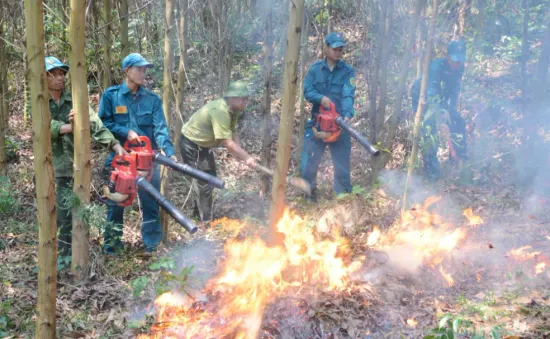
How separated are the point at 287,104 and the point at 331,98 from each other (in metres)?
3.13

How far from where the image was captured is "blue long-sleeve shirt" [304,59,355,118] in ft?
22.5

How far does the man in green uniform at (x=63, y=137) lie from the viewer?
16.5ft

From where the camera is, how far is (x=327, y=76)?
6961mm

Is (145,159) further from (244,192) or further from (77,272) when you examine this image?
(244,192)

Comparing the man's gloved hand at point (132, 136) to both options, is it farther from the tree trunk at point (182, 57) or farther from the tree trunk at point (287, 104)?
the tree trunk at point (287, 104)

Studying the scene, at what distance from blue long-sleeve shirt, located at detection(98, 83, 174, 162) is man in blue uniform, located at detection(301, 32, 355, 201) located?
228 cm

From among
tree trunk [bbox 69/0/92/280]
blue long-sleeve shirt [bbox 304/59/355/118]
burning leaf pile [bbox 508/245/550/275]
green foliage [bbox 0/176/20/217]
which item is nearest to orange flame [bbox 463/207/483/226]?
burning leaf pile [bbox 508/245/550/275]

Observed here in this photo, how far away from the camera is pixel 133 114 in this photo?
5664 millimetres

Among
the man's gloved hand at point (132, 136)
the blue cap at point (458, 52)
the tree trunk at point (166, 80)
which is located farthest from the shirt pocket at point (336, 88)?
the man's gloved hand at point (132, 136)

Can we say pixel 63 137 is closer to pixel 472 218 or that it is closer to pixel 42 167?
pixel 42 167

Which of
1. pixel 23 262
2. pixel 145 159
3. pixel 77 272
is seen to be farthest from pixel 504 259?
pixel 23 262

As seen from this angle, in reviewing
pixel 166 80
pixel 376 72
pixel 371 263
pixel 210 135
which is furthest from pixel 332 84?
pixel 371 263

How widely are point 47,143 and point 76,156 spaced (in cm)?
149

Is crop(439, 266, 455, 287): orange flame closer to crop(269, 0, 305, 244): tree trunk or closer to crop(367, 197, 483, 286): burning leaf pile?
crop(367, 197, 483, 286): burning leaf pile
